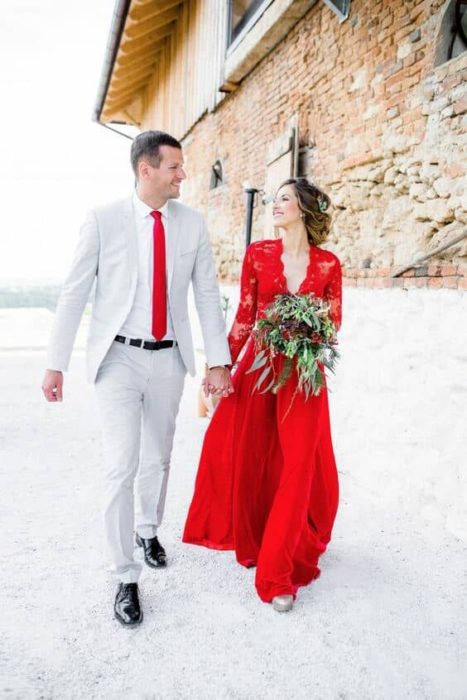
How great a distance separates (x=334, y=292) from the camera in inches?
130

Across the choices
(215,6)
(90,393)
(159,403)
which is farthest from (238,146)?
(159,403)

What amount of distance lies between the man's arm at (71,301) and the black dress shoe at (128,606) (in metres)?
1.02

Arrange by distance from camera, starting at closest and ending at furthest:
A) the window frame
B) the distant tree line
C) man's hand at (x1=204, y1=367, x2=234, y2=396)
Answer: man's hand at (x1=204, y1=367, x2=234, y2=396), the window frame, the distant tree line

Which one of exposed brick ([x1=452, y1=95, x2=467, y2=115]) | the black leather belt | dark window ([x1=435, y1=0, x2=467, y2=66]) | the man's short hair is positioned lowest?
the black leather belt

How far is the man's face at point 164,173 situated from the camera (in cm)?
292

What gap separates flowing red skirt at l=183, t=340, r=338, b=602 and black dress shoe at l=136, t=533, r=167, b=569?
0.60 feet

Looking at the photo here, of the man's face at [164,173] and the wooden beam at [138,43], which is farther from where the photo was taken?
the wooden beam at [138,43]

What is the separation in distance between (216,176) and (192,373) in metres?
7.37

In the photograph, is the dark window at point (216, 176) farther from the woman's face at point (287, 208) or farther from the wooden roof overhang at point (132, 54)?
the woman's face at point (287, 208)

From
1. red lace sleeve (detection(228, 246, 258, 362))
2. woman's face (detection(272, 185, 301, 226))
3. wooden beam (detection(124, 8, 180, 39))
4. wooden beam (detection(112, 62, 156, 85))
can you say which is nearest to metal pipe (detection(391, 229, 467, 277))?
woman's face (detection(272, 185, 301, 226))

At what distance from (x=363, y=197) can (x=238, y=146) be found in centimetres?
392

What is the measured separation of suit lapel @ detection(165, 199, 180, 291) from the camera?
9.89 feet

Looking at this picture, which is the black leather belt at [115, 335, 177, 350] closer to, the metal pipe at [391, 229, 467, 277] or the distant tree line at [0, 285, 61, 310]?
the metal pipe at [391, 229, 467, 277]

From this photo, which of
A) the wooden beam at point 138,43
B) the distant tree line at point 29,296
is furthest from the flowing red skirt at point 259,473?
the distant tree line at point 29,296
